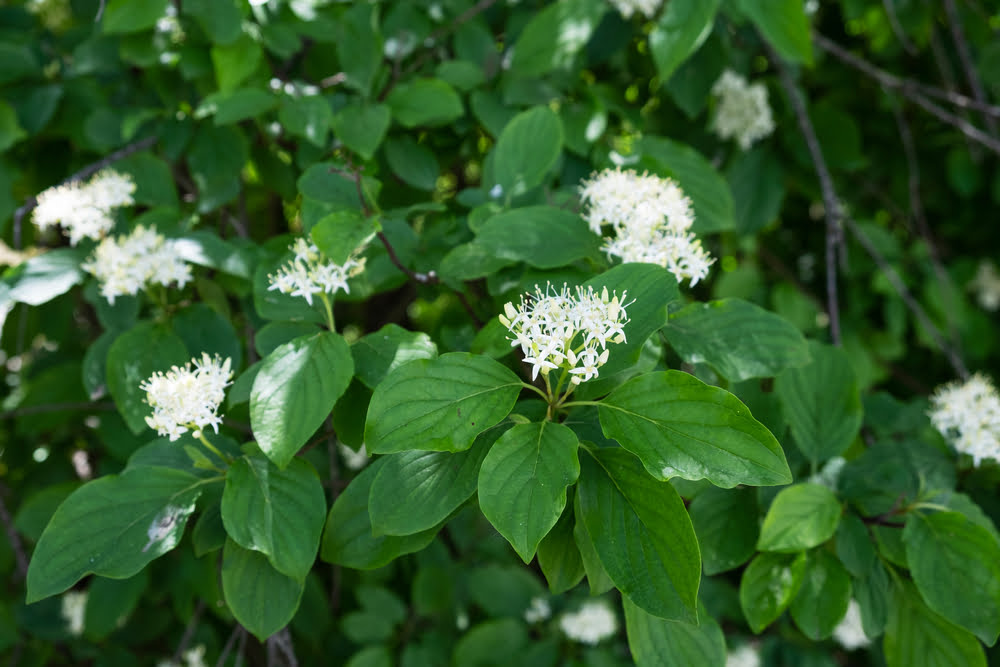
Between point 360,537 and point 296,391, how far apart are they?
214 millimetres

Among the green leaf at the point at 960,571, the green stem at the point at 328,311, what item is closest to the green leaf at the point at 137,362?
the green stem at the point at 328,311

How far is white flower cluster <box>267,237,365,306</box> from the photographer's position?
992mm

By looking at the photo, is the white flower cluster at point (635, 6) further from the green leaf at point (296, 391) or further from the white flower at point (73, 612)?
the white flower at point (73, 612)

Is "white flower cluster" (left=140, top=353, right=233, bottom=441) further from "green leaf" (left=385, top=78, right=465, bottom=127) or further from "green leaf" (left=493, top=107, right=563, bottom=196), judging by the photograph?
"green leaf" (left=385, top=78, right=465, bottom=127)

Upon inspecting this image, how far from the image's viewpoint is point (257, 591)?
891 millimetres

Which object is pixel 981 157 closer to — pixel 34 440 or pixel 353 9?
pixel 353 9

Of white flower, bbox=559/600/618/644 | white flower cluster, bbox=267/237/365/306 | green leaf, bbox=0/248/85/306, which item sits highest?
white flower cluster, bbox=267/237/365/306

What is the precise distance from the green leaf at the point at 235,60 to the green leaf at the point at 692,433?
3.69 feet

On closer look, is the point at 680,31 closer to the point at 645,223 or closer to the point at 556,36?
the point at 556,36

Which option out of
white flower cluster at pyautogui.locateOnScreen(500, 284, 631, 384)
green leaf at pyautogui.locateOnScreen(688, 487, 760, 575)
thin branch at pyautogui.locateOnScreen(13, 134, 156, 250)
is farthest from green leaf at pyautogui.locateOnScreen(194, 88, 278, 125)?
green leaf at pyautogui.locateOnScreen(688, 487, 760, 575)

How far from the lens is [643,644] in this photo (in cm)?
92

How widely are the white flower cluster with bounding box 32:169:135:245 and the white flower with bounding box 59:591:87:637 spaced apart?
39.5 inches

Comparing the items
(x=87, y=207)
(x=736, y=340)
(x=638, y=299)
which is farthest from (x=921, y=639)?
(x=87, y=207)

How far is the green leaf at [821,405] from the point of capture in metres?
1.15
